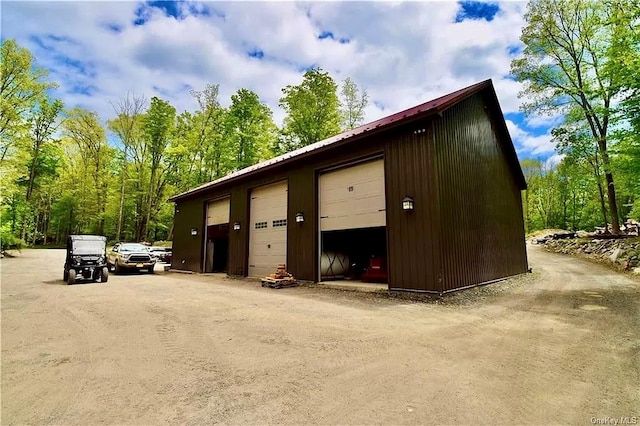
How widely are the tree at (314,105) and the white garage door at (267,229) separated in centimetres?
1005

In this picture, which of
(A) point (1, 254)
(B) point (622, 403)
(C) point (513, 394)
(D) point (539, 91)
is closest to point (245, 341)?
(C) point (513, 394)

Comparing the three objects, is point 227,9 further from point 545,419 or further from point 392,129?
point 545,419

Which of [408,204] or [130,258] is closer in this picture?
[408,204]

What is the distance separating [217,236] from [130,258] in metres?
3.65

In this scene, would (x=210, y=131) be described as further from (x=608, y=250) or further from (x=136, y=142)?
(x=608, y=250)

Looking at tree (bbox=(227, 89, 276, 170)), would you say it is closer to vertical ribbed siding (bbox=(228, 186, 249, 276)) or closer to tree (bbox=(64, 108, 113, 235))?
vertical ribbed siding (bbox=(228, 186, 249, 276))

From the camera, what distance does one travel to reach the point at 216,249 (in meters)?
15.1

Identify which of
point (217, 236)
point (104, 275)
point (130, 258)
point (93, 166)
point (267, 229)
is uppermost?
point (93, 166)

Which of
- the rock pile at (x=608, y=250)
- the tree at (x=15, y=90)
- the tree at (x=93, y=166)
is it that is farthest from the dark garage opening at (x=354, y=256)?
the tree at (x=93, y=166)

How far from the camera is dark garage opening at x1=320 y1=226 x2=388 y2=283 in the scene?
995 cm

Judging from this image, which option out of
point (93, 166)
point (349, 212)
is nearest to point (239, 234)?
point (349, 212)

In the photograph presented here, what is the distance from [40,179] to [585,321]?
33.2 metres

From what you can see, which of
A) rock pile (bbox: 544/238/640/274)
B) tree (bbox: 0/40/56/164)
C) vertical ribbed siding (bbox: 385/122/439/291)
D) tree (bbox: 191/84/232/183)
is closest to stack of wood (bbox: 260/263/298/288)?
vertical ribbed siding (bbox: 385/122/439/291)

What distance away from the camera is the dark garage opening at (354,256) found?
32.7ft
